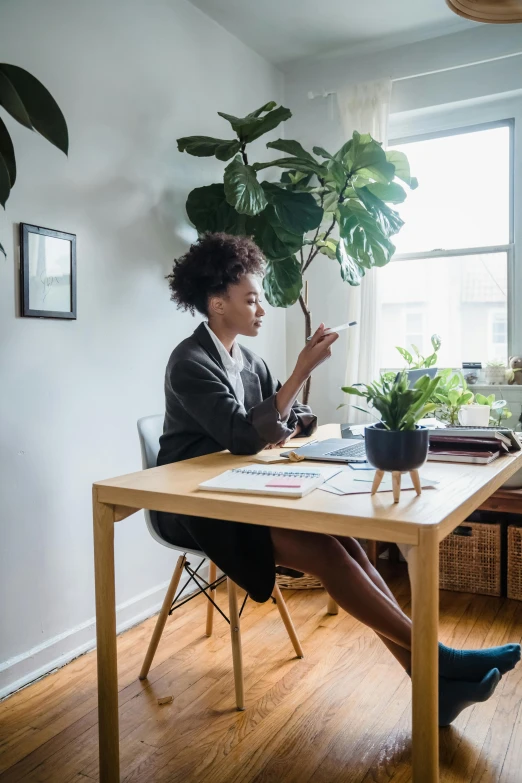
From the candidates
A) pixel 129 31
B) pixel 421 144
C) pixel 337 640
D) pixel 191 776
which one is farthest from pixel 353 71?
pixel 191 776

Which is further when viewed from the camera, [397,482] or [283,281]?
[283,281]

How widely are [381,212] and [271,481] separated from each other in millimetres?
1726

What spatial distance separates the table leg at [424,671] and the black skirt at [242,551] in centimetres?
49

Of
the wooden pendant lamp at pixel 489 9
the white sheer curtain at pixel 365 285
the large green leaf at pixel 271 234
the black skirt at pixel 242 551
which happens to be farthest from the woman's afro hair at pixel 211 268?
the white sheer curtain at pixel 365 285

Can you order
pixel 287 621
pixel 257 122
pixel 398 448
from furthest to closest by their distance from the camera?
pixel 257 122
pixel 287 621
pixel 398 448

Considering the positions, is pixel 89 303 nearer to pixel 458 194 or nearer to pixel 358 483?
pixel 358 483

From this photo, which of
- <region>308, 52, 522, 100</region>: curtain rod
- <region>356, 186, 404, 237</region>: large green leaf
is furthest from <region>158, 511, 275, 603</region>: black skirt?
<region>308, 52, 522, 100</region>: curtain rod

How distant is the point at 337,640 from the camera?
7.24 ft

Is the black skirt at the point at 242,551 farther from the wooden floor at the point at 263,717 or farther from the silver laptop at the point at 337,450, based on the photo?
the wooden floor at the point at 263,717

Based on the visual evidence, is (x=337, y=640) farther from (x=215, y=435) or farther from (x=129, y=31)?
(x=129, y=31)

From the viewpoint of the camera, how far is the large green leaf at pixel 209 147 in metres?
2.47

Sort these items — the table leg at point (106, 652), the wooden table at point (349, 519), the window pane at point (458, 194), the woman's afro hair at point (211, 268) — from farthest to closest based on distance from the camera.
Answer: the window pane at point (458, 194), the woman's afro hair at point (211, 268), the table leg at point (106, 652), the wooden table at point (349, 519)

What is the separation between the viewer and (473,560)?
266 cm

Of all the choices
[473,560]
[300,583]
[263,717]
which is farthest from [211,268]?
[473,560]
